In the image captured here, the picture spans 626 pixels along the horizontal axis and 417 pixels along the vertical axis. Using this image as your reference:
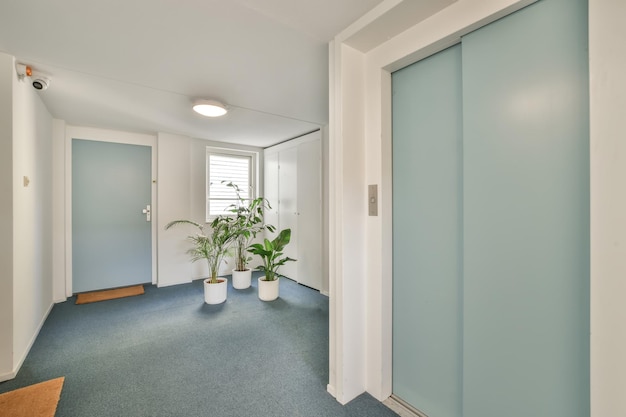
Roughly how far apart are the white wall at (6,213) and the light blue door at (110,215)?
79.6 inches

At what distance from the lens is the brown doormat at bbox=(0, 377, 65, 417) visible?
1.57 m

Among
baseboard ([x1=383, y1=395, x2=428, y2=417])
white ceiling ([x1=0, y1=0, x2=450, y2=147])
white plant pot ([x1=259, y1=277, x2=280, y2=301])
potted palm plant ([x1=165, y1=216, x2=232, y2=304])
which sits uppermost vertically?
white ceiling ([x1=0, y1=0, x2=450, y2=147])

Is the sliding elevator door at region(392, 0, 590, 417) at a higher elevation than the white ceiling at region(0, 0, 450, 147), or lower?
lower

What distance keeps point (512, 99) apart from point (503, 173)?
333mm

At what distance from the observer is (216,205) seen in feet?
15.4

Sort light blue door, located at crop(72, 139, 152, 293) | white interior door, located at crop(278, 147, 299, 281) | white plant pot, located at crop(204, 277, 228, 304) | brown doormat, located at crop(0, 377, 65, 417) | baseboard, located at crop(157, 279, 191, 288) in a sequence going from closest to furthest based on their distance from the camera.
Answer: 1. brown doormat, located at crop(0, 377, 65, 417)
2. white plant pot, located at crop(204, 277, 228, 304)
3. light blue door, located at crop(72, 139, 152, 293)
4. baseboard, located at crop(157, 279, 191, 288)
5. white interior door, located at crop(278, 147, 299, 281)

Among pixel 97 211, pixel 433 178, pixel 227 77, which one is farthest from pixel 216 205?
pixel 433 178

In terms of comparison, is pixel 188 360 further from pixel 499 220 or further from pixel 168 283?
pixel 499 220

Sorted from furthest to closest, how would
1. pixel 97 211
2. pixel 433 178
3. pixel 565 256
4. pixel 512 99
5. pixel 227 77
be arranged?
pixel 97 211, pixel 227 77, pixel 433 178, pixel 512 99, pixel 565 256

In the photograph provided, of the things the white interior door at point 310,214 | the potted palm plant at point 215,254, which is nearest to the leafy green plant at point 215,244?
the potted palm plant at point 215,254

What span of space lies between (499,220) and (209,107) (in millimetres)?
2708

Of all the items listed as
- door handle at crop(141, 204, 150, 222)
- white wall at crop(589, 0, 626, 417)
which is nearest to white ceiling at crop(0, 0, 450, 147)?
white wall at crop(589, 0, 626, 417)

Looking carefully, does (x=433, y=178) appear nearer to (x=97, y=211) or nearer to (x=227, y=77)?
(x=227, y=77)

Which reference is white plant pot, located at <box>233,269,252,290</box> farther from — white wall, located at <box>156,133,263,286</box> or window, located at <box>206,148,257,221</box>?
window, located at <box>206,148,257,221</box>
